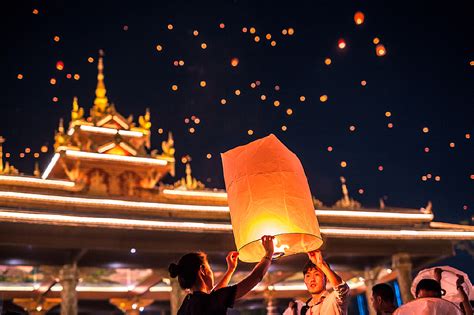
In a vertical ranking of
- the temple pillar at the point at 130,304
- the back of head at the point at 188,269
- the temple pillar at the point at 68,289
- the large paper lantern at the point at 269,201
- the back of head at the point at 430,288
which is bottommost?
the back of head at the point at 430,288

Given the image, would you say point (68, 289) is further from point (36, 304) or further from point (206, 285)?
point (206, 285)

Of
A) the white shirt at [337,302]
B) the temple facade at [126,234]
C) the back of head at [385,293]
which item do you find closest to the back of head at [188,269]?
the white shirt at [337,302]

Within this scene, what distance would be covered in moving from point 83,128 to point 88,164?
94.6 inches

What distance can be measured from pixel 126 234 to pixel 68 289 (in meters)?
2.05

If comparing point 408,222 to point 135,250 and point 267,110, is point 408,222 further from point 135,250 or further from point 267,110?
point 267,110

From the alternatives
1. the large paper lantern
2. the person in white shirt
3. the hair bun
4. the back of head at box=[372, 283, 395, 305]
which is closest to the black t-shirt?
the hair bun

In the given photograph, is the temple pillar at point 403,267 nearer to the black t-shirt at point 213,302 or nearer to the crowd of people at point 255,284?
the crowd of people at point 255,284

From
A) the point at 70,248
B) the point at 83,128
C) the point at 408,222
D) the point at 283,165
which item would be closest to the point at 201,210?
the point at 70,248

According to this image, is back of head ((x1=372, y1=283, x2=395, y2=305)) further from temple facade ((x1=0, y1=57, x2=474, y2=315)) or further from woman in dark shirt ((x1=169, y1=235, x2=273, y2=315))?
temple facade ((x1=0, y1=57, x2=474, y2=315))

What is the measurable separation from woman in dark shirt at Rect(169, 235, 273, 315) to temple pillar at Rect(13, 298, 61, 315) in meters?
17.3

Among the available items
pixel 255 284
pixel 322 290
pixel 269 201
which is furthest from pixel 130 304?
pixel 255 284

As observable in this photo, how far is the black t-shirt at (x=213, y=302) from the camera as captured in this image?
3.47 metres

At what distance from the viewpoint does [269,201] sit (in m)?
3.89

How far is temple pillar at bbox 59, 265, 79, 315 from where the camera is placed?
13.8 m
